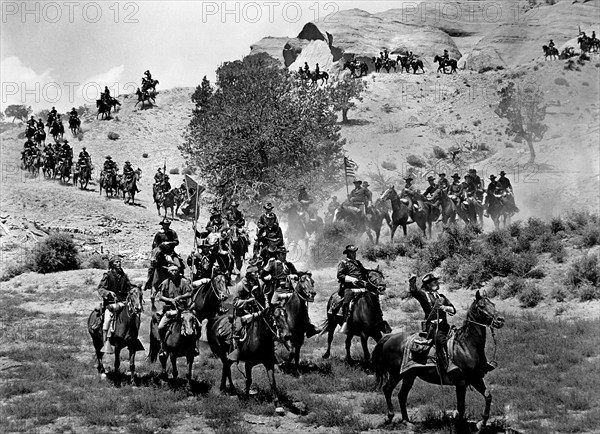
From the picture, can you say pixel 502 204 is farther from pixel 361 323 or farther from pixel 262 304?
pixel 262 304

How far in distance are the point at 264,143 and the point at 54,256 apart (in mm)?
19990

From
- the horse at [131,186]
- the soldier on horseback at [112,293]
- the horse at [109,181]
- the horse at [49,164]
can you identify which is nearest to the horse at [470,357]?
the soldier on horseback at [112,293]

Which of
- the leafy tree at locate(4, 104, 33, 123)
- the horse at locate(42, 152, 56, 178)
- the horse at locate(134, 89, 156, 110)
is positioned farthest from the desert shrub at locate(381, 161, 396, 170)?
the leafy tree at locate(4, 104, 33, 123)

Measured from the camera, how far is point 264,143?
4566 centimetres

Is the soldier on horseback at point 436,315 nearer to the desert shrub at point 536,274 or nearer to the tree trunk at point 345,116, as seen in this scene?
the desert shrub at point 536,274

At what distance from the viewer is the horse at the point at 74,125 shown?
62.7 metres

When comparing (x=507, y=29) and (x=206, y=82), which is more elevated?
(x=507, y=29)

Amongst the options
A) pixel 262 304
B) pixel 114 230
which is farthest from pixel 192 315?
pixel 114 230

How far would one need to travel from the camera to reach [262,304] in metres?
12.0

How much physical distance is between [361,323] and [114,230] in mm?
27157

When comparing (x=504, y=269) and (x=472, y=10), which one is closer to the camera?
(x=504, y=269)

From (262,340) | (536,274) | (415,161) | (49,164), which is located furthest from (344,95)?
(262,340)

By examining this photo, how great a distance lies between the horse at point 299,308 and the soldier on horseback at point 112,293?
3.20m

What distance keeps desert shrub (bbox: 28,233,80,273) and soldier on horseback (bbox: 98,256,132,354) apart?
16074 millimetres
